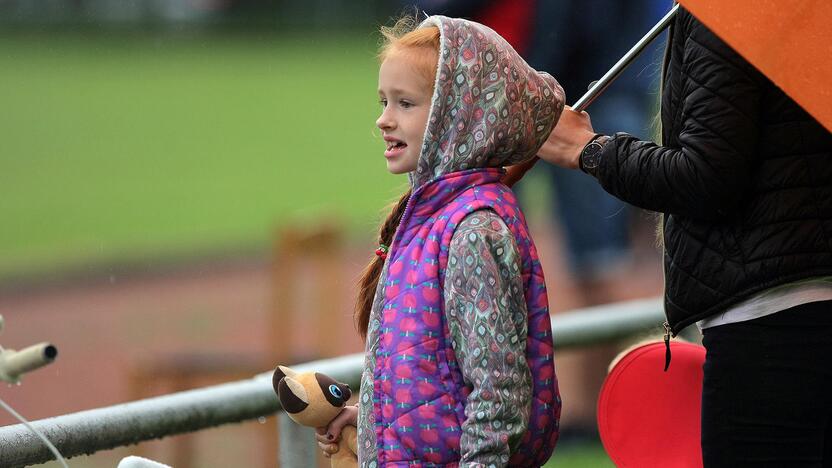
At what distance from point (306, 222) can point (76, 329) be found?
10.5 m

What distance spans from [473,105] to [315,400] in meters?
0.59

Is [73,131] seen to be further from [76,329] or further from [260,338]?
[260,338]

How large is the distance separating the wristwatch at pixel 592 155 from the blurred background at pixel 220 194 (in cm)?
69

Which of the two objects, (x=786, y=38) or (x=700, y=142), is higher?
(x=786, y=38)

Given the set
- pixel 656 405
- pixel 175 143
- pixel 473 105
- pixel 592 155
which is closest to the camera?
pixel 473 105

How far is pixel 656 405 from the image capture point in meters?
2.97

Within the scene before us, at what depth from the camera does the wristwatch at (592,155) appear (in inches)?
105

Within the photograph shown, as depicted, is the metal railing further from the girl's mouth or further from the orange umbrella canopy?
the orange umbrella canopy

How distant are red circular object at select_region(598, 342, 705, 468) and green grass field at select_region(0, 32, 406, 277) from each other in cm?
1923

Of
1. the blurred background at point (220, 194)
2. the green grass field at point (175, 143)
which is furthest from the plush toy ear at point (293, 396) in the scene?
the green grass field at point (175, 143)

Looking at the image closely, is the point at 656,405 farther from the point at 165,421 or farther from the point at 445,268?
the point at 165,421

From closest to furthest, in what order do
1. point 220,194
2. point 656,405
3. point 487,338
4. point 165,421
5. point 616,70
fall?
1. point 487,338
2. point 616,70
3. point 656,405
4. point 165,421
5. point 220,194

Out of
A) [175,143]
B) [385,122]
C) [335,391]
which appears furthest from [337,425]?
[175,143]

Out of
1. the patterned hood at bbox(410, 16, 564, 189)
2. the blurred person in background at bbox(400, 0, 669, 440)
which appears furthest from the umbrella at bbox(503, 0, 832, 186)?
the blurred person in background at bbox(400, 0, 669, 440)
